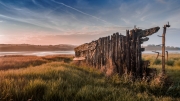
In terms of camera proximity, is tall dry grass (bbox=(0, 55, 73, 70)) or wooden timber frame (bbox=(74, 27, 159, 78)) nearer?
wooden timber frame (bbox=(74, 27, 159, 78))

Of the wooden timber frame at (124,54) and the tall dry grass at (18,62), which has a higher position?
the wooden timber frame at (124,54)

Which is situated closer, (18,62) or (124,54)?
(124,54)

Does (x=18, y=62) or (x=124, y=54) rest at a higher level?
(x=124, y=54)

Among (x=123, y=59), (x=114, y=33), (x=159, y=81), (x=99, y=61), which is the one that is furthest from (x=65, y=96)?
(x=99, y=61)

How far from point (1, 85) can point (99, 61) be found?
22.0ft

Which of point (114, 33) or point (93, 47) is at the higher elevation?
point (114, 33)

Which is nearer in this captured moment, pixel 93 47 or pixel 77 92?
pixel 77 92

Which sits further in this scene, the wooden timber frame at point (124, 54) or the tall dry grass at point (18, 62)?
the tall dry grass at point (18, 62)

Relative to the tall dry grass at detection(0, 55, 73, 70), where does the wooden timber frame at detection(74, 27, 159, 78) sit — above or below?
above

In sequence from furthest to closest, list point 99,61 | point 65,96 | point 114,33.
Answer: point 99,61
point 114,33
point 65,96

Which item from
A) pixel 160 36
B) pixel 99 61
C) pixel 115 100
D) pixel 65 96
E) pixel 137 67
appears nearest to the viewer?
pixel 115 100

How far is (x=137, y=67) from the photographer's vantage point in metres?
7.81

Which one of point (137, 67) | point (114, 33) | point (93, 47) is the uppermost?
point (114, 33)

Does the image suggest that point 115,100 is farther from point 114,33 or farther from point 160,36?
point 114,33
